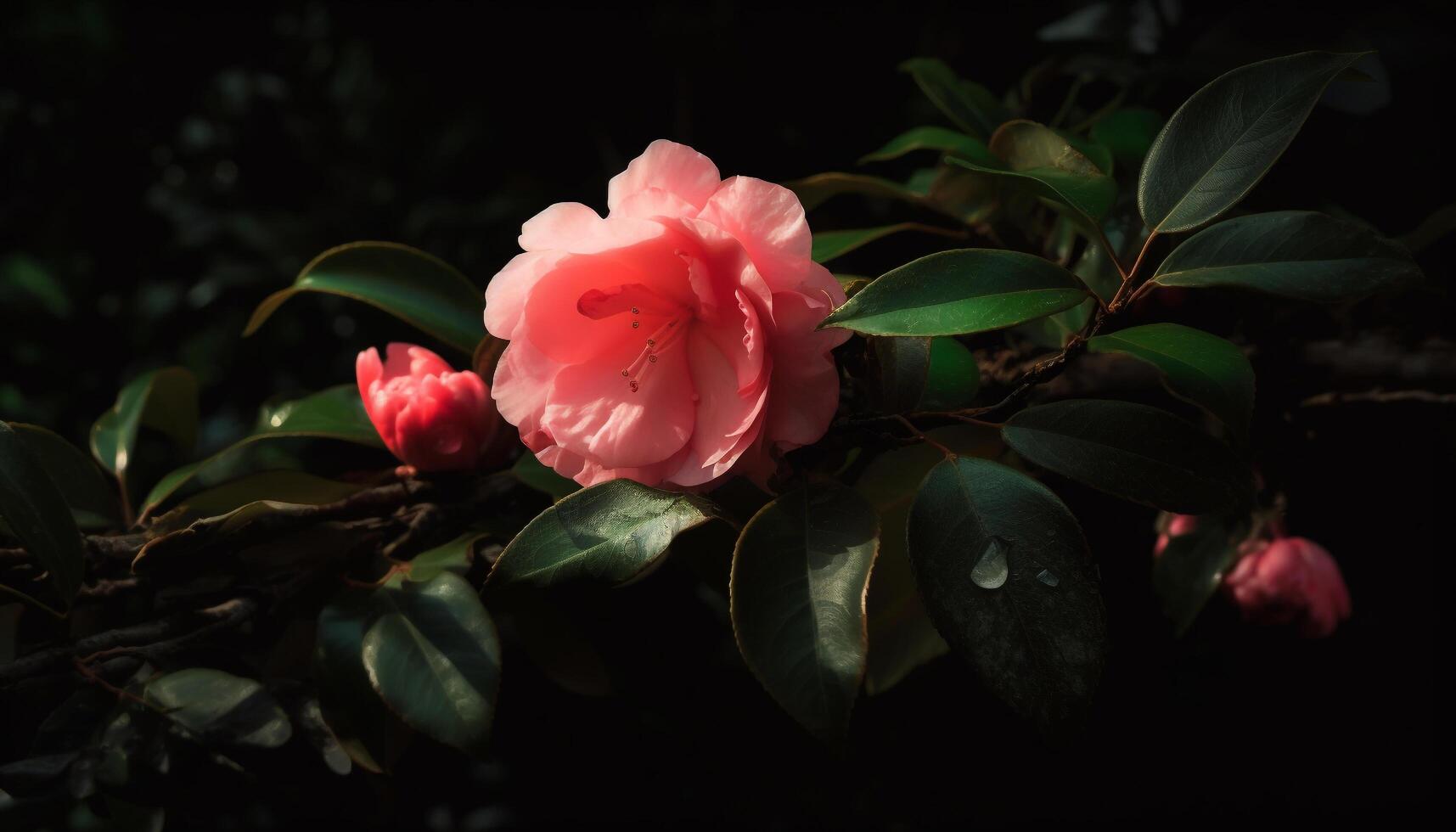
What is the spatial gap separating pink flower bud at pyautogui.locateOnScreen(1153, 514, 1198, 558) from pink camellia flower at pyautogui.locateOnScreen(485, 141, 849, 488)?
1.30ft

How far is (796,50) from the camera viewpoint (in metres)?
1.20

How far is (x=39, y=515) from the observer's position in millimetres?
438

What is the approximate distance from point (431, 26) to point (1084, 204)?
109 cm

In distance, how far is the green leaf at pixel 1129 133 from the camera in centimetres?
62

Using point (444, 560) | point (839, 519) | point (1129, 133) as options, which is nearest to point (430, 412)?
point (444, 560)

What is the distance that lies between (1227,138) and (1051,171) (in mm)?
82

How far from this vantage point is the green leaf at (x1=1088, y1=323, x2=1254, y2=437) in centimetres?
40

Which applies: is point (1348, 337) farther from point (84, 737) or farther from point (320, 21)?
point (320, 21)

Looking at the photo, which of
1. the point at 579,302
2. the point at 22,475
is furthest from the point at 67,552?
the point at 579,302

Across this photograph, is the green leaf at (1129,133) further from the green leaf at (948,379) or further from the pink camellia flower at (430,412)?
the pink camellia flower at (430,412)

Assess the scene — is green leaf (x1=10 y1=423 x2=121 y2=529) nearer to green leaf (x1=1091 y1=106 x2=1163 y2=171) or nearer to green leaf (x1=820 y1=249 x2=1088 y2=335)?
green leaf (x1=820 y1=249 x2=1088 y2=335)

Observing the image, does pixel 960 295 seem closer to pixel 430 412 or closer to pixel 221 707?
pixel 430 412

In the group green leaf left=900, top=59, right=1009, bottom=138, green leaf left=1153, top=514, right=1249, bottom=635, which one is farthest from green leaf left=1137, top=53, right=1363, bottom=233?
green leaf left=1153, top=514, right=1249, bottom=635

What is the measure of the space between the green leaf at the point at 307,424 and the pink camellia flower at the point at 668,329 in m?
0.19
